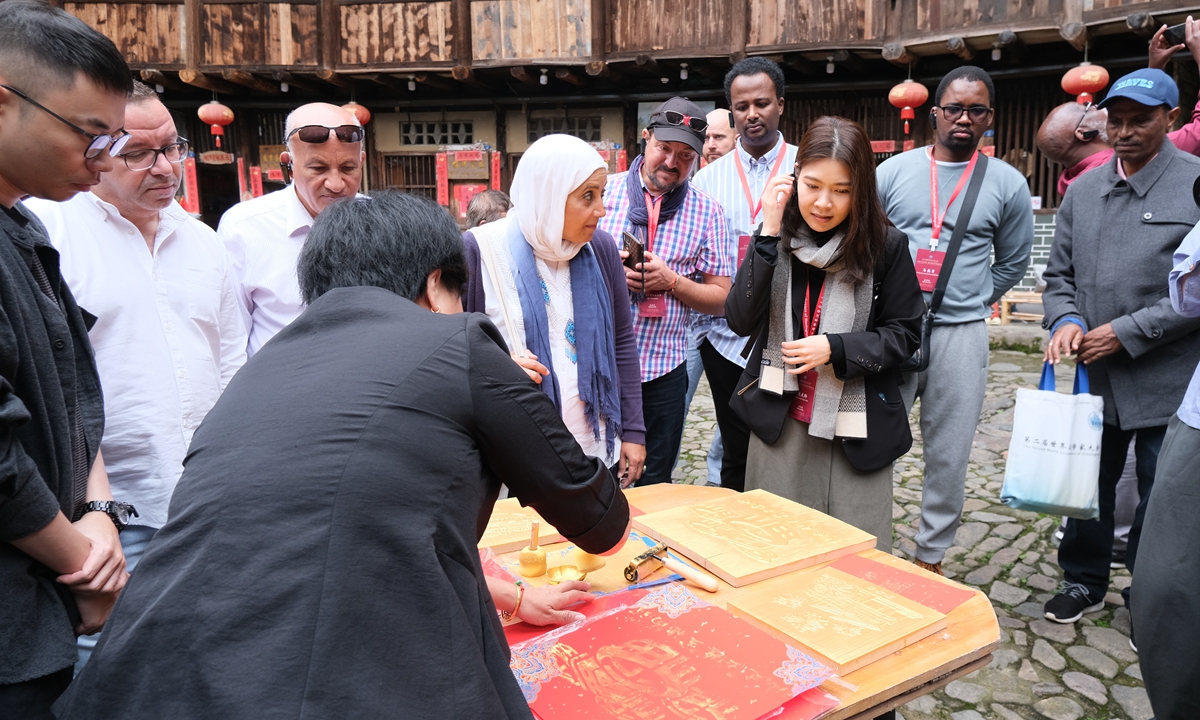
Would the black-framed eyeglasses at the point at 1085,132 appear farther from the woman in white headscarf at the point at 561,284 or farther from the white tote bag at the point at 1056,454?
the woman in white headscarf at the point at 561,284

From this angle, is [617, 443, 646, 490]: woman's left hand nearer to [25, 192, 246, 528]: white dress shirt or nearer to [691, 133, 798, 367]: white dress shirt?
[691, 133, 798, 367]: white dress shirt

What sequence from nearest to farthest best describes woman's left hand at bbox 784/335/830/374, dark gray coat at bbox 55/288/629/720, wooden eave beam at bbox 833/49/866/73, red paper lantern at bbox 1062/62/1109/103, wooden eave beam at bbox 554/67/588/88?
dark gray coat at bbox 55/288/629/720 → woman's left hand at bbox 784/335/830/374 → red paper lantern at bbox 1062/62/1109/103 → wooden eave beam at bbox 833/49/866/73 → wooden eave beam at bbox 554/67/588/88

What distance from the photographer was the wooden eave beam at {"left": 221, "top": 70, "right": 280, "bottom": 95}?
10820 mm

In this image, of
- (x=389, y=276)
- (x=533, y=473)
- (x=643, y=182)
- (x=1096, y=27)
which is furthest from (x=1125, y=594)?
(x=1096, y=27)

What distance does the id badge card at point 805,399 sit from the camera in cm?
Answer: 271

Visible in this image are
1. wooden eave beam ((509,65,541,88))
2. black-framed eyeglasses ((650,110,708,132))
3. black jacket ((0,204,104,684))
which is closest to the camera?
black jacket ((0,204,104,684))

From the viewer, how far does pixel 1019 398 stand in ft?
10.0

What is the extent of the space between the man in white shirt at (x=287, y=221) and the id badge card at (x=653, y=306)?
1.27m

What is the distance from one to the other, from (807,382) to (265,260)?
1878mm

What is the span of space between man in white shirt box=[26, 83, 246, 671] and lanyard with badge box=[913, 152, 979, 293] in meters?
2.83

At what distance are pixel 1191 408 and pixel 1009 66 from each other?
9026 millimetres

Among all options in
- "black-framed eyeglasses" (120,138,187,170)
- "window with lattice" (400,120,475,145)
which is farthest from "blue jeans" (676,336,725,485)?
"window with lattice" (400,120,475,145)

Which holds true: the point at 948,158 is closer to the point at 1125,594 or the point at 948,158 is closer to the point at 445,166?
the point at 1125,594

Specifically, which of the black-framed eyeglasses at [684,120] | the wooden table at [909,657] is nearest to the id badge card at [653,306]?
the black-framed eyeglasses at [684,120]
